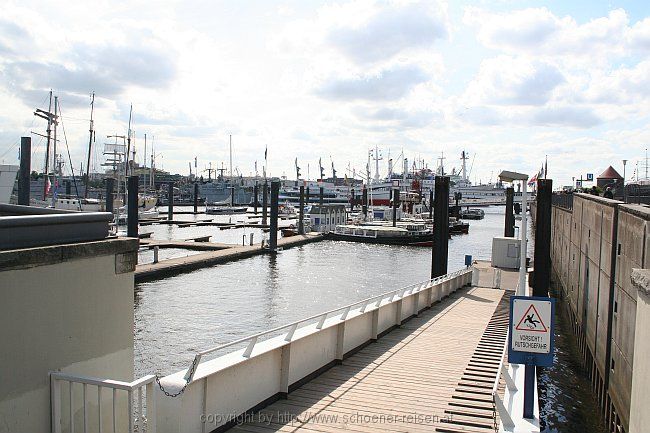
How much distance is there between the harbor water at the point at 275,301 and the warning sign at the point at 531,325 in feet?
24.7

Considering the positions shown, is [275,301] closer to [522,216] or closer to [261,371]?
[522,216]

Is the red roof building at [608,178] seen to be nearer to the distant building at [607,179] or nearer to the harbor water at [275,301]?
the distant building at [607,179]

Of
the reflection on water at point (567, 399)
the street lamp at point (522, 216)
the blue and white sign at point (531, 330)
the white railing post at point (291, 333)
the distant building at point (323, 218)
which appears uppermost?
the street lamp at point (522, 216)

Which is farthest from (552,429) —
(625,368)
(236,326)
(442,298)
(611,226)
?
(236,326)

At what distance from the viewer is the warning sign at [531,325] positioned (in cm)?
747

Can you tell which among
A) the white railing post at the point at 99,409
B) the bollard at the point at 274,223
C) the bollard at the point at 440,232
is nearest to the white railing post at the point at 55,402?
the white railing post at the point at 99,409

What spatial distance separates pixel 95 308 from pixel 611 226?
1316cm

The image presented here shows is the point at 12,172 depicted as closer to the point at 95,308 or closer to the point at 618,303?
the point at 95,308

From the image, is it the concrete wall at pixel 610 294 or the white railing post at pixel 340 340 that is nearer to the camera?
the concrete wall at pixel 610 294

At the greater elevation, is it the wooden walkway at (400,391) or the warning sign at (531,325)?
the warning sign at (531,325)

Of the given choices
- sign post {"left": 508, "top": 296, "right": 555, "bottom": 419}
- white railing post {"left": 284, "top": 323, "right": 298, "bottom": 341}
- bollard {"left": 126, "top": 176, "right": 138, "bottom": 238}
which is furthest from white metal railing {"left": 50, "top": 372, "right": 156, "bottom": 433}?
bollard {"left": 126, "top": 176, "right": 138, "bottom": 238}

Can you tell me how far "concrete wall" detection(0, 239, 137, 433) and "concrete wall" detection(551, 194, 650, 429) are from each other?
8575 mm

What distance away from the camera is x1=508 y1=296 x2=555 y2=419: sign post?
7.47 metres

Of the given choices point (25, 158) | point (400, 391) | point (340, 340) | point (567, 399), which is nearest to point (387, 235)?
point (25, 158)
